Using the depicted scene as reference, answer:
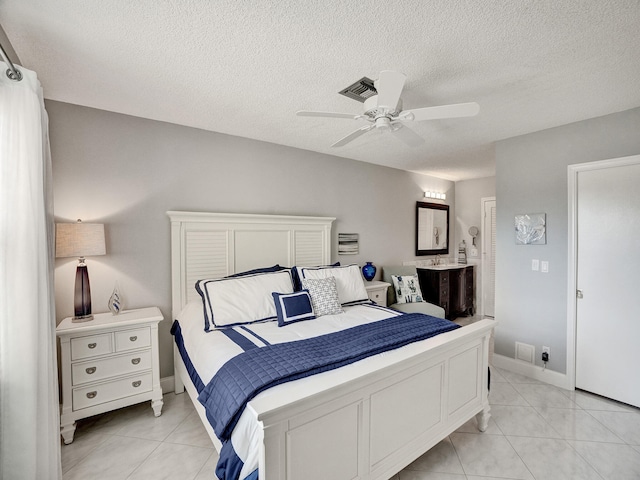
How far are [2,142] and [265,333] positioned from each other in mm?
1716

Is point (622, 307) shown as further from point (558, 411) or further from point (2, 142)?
point (2, 142)

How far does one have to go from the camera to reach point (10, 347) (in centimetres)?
130

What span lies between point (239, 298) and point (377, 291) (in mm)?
1989

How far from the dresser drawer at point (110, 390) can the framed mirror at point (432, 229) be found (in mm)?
Result: 4088

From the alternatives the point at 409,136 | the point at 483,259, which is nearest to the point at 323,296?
the point at 409,136

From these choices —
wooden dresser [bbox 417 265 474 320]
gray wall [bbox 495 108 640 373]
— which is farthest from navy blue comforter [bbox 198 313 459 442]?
wooden dresser [bbox 417 265 474 320]

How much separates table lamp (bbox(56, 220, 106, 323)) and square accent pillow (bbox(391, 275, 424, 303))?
3378mm

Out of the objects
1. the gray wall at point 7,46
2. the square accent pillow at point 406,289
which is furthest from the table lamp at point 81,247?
the square accent pillow at point 406,289

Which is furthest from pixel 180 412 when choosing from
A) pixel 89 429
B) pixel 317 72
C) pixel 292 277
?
pixel 317 72

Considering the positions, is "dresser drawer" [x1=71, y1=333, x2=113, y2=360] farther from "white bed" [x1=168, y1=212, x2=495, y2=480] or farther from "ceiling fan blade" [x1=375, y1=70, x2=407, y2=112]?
"ceiling fan blade" [x1=375, y1=70, x2=407, y2=112]

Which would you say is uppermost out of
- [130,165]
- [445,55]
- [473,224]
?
[445,55]

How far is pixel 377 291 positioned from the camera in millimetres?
3875

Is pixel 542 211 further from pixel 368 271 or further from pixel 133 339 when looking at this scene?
pixel 133 339

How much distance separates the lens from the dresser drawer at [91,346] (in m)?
2.10
